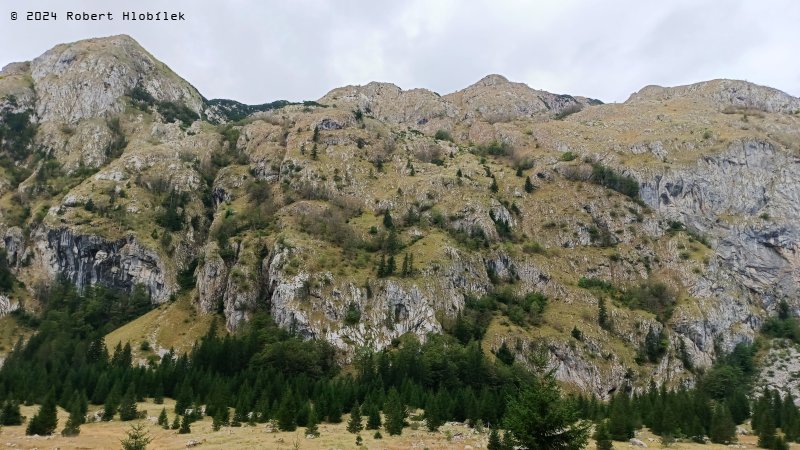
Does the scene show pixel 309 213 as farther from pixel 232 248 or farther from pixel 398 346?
pixel 398 346

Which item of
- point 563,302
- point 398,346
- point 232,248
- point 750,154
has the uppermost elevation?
point 750,154

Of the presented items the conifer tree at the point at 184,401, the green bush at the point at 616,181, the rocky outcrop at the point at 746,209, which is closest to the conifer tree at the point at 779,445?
the conifer tree at the point at 184,401

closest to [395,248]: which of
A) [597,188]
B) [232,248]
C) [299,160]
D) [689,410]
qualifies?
[232,248]

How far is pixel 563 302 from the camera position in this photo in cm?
15238

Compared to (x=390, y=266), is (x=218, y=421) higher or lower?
lower

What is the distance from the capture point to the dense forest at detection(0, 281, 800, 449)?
56.8 meters

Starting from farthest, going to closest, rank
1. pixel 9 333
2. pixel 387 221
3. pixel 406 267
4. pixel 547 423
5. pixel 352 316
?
pixel 387 221 < pixel 9 333 < pixel 406 267 < pixel 352 316 < pixel 547 423

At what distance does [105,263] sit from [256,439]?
13245 centimetres

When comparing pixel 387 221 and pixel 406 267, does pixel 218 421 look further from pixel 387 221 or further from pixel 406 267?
pixel 387 221

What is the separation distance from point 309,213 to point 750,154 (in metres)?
163

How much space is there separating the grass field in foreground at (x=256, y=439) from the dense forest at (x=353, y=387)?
187 centimetres

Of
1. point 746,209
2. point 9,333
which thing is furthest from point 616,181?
point 9,333

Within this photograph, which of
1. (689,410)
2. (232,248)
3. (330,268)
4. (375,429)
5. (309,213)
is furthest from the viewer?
(309,213)

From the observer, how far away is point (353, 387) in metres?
92.0
